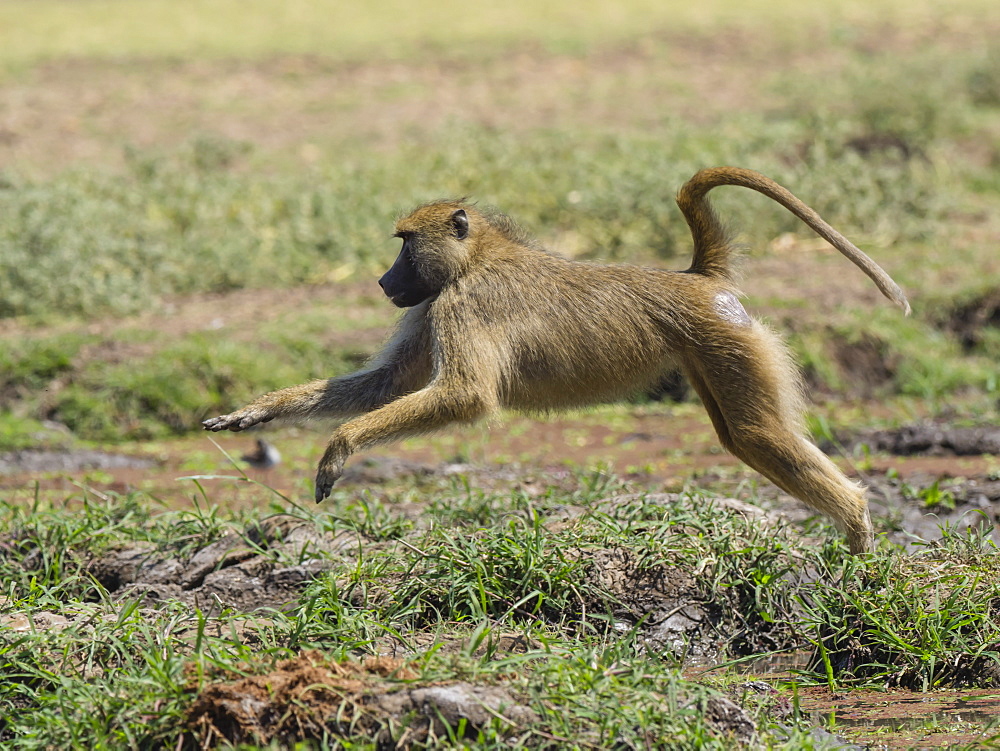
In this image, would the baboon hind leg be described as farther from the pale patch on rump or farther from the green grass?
the green grass

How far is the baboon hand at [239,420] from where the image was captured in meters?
4.66

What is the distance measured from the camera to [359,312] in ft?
31.0

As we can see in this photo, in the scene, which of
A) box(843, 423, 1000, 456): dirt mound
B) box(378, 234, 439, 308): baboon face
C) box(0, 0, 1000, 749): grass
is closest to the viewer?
box(0, 0, 1000, 749): grass

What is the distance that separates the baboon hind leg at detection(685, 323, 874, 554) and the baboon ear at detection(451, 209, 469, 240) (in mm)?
1050

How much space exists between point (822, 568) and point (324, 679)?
220 centimetres

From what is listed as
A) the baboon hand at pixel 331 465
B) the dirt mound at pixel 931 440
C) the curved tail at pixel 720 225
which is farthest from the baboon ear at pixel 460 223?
the dirt mound at pixel 931 440

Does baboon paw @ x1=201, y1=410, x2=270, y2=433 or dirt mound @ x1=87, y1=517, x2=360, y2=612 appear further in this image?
dirt mound @ x1=87, y1=517, x2=360, y2=612

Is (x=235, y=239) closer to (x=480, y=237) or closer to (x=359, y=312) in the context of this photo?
(x=359, y=312)

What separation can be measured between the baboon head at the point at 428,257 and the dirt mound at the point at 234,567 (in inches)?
40.4

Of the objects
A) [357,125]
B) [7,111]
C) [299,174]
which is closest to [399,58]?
[357,125]

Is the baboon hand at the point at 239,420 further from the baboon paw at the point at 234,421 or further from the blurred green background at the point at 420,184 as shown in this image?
the blurred green background at the point at 420,184

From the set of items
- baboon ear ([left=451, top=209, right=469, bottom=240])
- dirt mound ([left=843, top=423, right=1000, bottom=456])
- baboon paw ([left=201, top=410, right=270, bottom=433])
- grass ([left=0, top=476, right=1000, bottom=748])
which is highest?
baboon ear ([left=451, top=209, right=469, bottom=240])

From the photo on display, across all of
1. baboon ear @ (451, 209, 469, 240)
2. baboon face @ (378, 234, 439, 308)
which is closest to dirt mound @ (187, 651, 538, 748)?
baboon face @ (378, 234, 439, 308)

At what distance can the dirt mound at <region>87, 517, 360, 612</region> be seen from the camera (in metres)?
4.82
